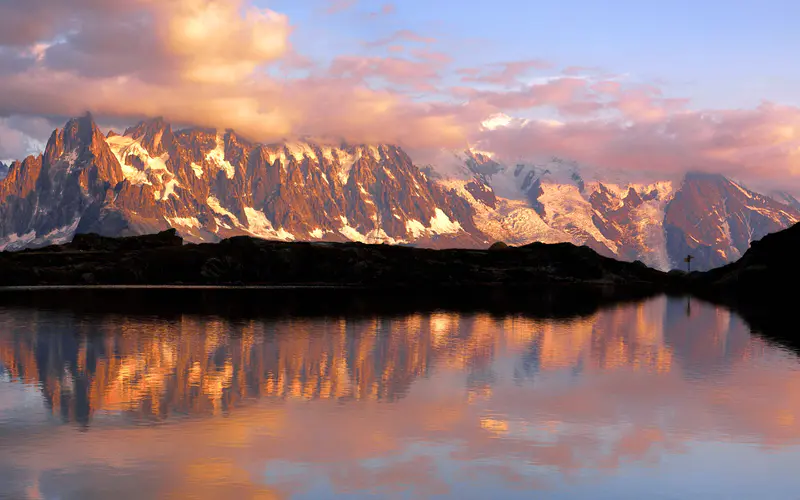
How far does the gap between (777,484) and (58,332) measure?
96467 mm

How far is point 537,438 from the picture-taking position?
169 ft

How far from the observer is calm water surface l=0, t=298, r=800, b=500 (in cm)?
4153

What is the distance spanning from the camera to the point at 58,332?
115812mm

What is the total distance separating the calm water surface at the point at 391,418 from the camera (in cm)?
4153

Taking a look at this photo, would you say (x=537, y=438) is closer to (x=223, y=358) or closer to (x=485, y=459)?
(x=485, y=459)

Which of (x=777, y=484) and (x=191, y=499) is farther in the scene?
(x=777, y=484)

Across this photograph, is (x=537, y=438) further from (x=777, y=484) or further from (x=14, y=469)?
(x=14, y=469)

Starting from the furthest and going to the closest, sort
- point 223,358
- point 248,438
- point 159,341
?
point 159,341
point 223,358
point 248,438

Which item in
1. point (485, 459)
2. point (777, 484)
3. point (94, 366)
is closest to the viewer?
point (777, 484)

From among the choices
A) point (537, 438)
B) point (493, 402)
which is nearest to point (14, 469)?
point (537, 438)

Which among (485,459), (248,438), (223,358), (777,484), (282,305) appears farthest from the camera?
(282,305)

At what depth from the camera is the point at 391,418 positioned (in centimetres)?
5697

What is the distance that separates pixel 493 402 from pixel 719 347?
55.4 meters

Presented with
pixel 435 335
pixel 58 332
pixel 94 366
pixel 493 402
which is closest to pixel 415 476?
pixel 493 402
